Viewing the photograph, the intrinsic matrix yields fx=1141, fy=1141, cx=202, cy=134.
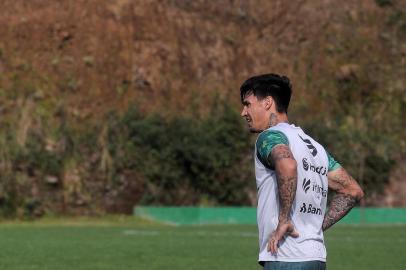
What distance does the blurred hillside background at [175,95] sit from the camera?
36.1 m

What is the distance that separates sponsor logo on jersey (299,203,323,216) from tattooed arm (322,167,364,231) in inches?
19.8

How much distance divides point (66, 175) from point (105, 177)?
1.85 metres

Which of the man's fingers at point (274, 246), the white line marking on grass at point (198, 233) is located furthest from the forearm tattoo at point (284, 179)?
the white line marking on grass at point (198, 233)

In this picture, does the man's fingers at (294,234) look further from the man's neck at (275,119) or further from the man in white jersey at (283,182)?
the man's neck at (275,119)

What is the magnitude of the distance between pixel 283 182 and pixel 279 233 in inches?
10.8

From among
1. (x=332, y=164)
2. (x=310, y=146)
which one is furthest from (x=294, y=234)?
(x=332, y=164)

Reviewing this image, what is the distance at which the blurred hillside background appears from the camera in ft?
118

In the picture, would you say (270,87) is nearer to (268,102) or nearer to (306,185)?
(268,102)

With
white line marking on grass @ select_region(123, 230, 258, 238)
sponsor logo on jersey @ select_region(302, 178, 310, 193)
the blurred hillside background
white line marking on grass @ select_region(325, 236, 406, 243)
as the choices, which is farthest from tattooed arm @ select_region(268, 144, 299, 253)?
the blurred hillside background

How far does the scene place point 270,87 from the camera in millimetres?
6207

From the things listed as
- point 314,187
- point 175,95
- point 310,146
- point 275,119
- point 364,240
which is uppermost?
point 175,95

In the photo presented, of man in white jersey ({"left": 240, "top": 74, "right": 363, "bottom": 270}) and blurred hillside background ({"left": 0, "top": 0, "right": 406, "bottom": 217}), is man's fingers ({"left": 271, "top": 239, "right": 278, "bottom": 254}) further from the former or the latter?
blurred hillside background ({"left": 0, "top": 0, "right": 406, "bottom": 217})

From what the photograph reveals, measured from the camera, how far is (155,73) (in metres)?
42.3

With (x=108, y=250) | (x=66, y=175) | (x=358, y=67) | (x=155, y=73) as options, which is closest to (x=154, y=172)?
(x=66, y=175)
